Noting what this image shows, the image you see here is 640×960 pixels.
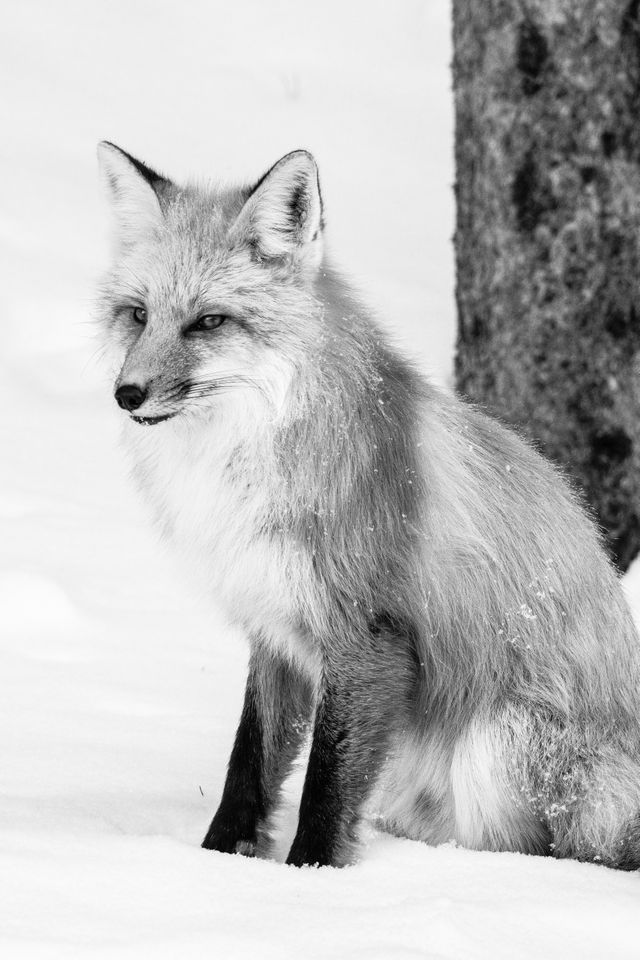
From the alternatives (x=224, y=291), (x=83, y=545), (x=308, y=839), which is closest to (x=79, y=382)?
(x=83, y=545)

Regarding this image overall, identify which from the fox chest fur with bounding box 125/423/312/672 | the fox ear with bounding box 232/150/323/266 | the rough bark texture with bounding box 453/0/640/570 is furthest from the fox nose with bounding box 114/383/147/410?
the rough bark texture with bounding box 453/0/640/570

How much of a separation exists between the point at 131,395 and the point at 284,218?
2.57 ft

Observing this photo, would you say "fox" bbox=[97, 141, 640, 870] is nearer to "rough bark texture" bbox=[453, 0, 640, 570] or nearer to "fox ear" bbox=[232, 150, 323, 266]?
"fox ear" bbox=[232, 150, 323, 266]

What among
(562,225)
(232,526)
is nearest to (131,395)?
(232,526)

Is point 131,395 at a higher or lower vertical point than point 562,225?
lower

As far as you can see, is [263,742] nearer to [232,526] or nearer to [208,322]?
[232,526]

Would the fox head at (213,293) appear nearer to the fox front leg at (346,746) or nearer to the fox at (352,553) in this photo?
the fox at (352,553)

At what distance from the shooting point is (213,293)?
347cm

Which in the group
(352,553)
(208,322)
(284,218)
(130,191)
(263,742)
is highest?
(130,191)

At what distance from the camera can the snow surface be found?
2.74 meters

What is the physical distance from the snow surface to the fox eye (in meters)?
1.49

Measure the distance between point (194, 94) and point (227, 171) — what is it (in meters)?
2.24

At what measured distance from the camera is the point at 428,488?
3561 millimetres

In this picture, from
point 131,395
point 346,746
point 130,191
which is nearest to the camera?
point 131,395
